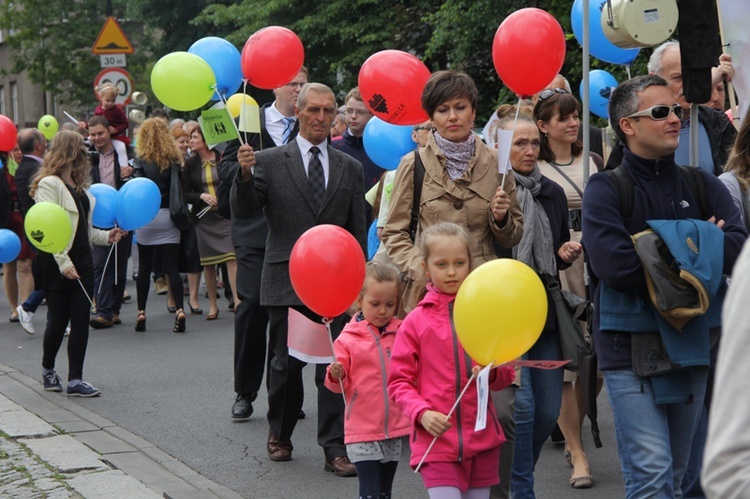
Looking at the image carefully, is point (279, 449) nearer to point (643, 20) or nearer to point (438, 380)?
point (438, 380)

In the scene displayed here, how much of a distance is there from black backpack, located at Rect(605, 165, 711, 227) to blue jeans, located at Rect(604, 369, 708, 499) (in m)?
0.61

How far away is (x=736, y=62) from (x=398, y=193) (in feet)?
7.38

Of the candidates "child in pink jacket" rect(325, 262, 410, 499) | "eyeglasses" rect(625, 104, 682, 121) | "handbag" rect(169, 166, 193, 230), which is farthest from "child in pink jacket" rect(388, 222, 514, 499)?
"handbag" rect(169, 166, 193, 230)

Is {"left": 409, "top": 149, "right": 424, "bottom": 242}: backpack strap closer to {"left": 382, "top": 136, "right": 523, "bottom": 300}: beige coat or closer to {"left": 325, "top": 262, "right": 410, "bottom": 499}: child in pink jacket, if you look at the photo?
{"left": 382, "top": 136, "right": 523, "bottom": 300}: beige coat

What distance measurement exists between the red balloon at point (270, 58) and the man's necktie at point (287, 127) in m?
0.55

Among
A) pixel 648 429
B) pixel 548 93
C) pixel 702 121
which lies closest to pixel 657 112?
pixel 648 429

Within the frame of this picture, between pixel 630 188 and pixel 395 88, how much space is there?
2.54 metres

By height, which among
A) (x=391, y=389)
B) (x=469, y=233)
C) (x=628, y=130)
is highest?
(x=628, y=130)

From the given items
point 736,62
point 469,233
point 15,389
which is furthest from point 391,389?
point 15,389

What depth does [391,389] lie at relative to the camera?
4.62 metres

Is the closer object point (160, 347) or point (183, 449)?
point (183, 449)

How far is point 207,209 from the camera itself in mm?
13938

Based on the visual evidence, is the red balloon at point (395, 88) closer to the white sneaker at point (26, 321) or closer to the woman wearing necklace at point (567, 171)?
the woman wearing necklace at point (567, 171)

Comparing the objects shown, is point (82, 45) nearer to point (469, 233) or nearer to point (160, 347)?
point (160, 347)
